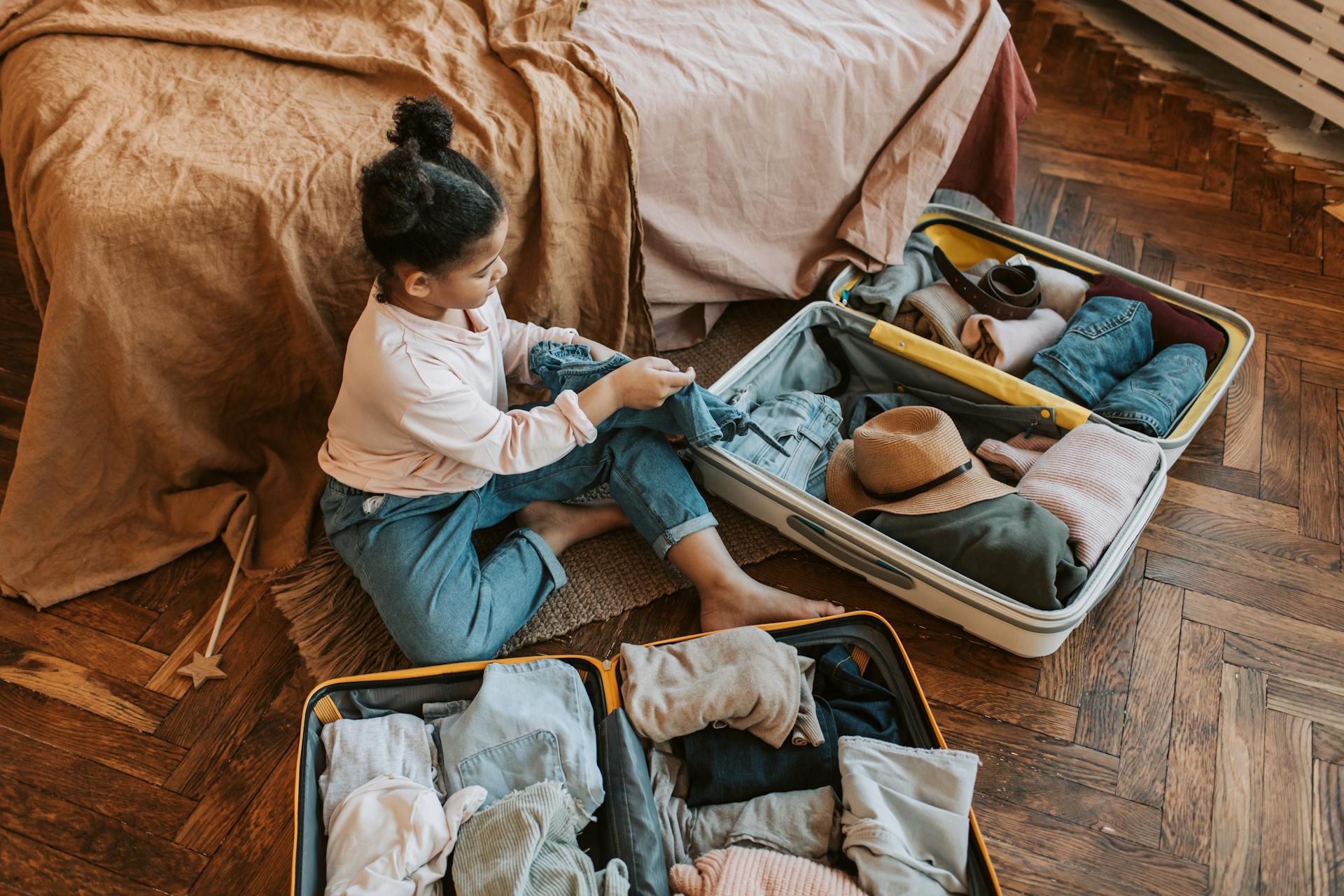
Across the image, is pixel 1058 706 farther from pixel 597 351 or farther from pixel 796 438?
pixel 597 351

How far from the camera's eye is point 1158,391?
1.42m

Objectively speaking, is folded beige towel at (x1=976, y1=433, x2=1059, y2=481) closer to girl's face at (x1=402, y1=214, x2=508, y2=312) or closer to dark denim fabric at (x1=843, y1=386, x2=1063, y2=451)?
dark denim fabric at (x1=843, y1=386, x2=1063, y2=451)

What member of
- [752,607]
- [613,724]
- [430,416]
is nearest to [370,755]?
[613,724]

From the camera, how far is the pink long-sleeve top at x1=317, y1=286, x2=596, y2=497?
1093 mm

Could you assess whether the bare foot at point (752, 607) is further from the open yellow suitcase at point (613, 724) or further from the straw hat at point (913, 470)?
the straw hat at point (913, 470)

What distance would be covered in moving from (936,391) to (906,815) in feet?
2.32

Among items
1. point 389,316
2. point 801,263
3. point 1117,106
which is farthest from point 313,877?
point 1117,106

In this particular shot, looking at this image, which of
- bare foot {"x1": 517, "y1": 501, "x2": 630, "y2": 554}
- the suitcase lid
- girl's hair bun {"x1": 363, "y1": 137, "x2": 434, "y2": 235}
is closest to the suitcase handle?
bare foot {"x1": 517, "y1": 501, "x2": 630, "y2": 554}

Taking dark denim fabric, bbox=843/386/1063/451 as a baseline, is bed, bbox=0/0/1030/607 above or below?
above

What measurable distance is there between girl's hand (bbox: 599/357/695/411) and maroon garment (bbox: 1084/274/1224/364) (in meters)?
0.84

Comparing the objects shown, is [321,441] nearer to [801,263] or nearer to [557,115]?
[557,115]

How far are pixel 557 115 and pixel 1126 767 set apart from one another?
45.4 inches

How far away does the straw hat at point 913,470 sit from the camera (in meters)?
1.26

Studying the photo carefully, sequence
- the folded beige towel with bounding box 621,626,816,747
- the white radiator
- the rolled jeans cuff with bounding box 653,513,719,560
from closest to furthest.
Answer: the folded beige towel with bounding box 621,626,816,747 → the rolled jeans cuff with bounding box 653,513,719,560 → the white radiator
